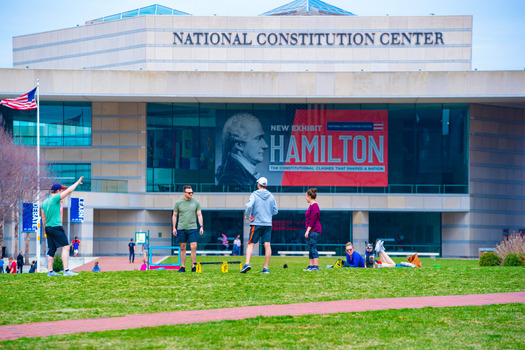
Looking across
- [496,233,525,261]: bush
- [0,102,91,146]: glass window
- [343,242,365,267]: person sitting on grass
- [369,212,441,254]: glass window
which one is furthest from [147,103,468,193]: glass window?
[343,242,365,267]: person sitting on grass

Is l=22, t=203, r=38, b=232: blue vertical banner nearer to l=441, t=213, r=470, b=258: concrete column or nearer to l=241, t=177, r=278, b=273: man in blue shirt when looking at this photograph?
l=241, t=177, r=278, b=273: man in blue shirt

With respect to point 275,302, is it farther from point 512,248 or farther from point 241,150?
point 241,150

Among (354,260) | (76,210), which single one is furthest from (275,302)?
(76,210)

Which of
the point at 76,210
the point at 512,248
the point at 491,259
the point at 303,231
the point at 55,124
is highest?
the point at 55,124

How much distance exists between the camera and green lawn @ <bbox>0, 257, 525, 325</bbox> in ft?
37.5

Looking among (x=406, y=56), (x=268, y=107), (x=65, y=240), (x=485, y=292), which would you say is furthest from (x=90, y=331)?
(x=406, y=56)

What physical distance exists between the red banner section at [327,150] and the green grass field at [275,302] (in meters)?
32.3

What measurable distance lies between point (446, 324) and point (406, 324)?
21.0 inches

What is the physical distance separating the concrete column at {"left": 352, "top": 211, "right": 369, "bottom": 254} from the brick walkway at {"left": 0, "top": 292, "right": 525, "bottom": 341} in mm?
36139

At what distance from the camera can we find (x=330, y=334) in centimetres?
922

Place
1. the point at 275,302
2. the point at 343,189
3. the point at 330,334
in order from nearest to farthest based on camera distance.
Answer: the point at 330,334, the point at 275,302, the point at 343,189

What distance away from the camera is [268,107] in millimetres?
50188

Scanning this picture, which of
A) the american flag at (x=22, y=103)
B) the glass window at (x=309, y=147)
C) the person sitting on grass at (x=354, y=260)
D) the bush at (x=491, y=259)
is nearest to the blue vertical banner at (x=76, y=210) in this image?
the american flag at (x=22, y=103)

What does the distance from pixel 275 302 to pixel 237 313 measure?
1231mm
